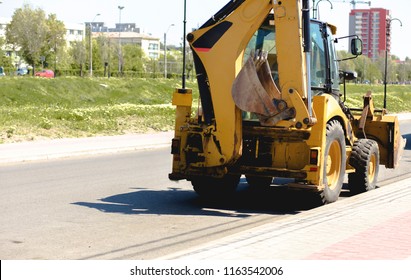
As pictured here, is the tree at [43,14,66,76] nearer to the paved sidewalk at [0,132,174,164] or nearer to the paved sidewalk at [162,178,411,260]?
the paved sidewalk at [0,132,174,164]

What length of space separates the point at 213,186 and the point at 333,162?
185 centimetres

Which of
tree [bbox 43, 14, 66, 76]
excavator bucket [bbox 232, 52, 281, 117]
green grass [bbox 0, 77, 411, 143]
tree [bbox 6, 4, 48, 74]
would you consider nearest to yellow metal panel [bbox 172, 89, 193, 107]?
excavator bucket [bbox 232, 52, 281, 117]

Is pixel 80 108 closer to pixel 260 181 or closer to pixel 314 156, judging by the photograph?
pixel 260 181

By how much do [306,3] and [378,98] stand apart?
53.5m

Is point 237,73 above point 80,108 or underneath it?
above

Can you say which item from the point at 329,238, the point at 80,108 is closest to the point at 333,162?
the point at 329,238

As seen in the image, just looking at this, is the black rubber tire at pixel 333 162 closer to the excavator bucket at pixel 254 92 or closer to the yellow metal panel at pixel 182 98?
the excavator bucket at pixel 254 92

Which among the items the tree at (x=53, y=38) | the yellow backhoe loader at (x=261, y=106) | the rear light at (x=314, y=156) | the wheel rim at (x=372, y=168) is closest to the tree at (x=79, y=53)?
the tree at (x=53, y=38)

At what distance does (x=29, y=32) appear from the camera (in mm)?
78938

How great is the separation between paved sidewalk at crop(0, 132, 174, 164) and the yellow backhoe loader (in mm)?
7902

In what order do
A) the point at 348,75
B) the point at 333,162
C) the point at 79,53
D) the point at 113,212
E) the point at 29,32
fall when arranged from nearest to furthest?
the point at 113,212
the point at 333,162
the point at 348,75
the point at 29,32
the point at 79,53

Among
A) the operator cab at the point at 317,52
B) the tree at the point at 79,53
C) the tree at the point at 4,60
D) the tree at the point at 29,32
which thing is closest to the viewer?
the operator cab at the point at 317,52

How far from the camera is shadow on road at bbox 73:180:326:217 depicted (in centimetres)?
1231

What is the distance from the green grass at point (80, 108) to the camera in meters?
26.8
